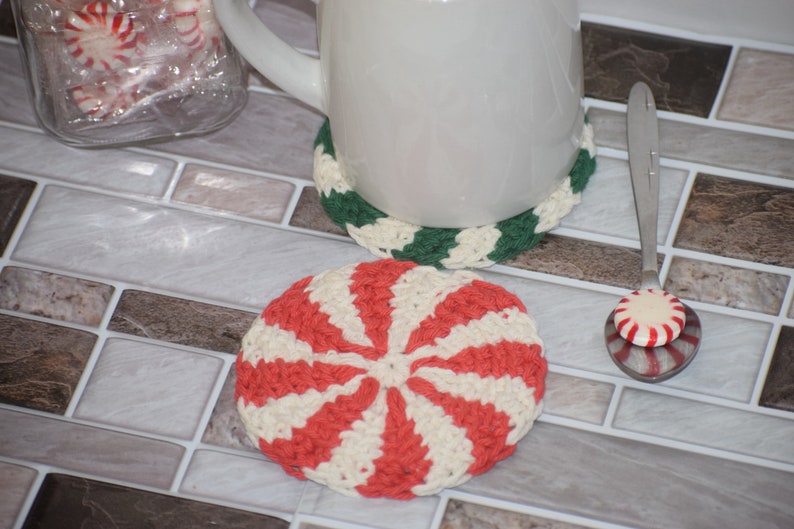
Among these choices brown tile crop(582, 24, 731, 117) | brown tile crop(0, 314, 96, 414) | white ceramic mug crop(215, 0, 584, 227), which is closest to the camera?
white ceramic mug crop(215, 0, 584, 227)

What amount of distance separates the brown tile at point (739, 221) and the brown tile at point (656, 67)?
7 cm

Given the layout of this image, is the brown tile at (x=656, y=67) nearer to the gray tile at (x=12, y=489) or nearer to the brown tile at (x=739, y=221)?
the brown tile at (x=739, y=221)

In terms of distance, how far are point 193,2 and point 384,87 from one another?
0.24 metres

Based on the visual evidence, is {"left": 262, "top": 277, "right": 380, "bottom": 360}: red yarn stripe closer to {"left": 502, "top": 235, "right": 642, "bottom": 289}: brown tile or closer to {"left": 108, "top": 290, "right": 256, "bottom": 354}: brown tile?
{"left": 108, "top": 290, "right": 256, "bottom": 354}: brown tile

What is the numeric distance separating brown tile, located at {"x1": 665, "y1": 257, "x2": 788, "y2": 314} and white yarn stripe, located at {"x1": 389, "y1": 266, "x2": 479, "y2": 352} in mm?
140

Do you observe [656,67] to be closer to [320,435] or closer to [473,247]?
[473,247]

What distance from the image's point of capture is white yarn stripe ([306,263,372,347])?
60 cm

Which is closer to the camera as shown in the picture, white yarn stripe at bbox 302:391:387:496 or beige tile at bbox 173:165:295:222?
white yarn stripe at bbox 302:391:387:496

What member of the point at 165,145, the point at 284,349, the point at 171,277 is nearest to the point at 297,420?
the point at 284,349

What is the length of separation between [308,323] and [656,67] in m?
0.35

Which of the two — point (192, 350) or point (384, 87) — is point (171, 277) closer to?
point (192, 350)

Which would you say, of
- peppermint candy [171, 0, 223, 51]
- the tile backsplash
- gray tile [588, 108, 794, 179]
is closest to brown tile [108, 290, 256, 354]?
the tile backsplash

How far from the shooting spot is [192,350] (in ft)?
2.04

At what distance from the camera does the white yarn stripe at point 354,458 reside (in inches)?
21.7
